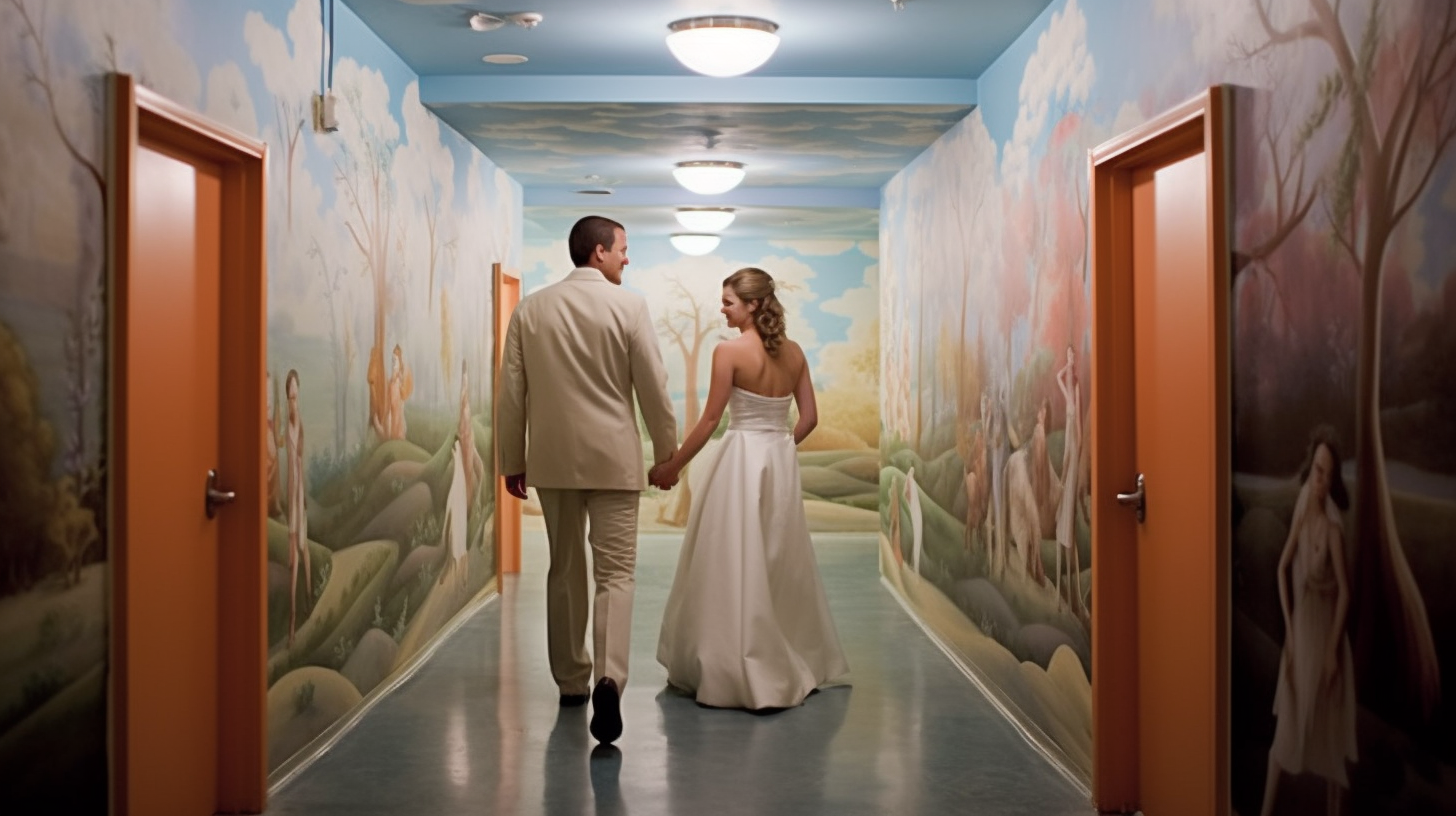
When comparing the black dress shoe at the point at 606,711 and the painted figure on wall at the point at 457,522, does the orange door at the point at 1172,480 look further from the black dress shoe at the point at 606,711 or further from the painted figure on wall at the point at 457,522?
the painted figure on wall at the point at 457,522

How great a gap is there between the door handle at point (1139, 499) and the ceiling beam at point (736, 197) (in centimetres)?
623

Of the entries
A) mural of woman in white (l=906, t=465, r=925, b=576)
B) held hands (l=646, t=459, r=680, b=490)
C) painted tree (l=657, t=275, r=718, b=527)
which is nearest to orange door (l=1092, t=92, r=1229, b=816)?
held hands (l=646, t=459, r=680, b=490)

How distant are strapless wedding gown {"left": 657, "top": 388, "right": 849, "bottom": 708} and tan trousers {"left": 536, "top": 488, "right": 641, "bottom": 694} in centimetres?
43

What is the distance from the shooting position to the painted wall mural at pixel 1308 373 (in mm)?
2350

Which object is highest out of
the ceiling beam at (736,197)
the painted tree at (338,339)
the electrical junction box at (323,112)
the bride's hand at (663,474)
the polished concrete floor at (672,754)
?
the ceiling beam at (736,197)

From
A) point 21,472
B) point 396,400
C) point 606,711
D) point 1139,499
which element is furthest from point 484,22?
point 21,472

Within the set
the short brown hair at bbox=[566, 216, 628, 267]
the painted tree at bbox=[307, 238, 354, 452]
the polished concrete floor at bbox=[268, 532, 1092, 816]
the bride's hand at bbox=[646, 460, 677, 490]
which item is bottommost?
the polished concrete floor at bbox=[268, 532, 1092, 816]

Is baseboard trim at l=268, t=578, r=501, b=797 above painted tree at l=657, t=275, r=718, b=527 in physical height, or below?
below

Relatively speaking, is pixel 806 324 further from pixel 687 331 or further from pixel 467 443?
pixel 467 443

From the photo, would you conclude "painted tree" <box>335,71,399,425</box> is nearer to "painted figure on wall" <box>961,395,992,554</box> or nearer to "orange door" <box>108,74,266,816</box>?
"orange door" <box>108,74,266,816</box>

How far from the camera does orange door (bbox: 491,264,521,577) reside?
8469 mm

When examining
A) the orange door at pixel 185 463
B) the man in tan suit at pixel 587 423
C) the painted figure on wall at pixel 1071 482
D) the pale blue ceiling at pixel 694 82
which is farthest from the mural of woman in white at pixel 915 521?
the orange door at pixel 185 463

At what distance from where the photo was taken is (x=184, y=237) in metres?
3.79

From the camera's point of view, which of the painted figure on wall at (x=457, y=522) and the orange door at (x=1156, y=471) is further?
the painted figure on wall at (x=457, y=522)
